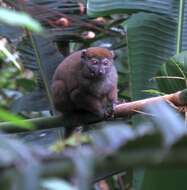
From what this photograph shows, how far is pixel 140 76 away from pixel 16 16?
3.09m

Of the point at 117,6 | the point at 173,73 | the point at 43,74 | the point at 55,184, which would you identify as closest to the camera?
the point at 55,184

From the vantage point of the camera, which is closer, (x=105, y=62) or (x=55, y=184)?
(x=55, y=184)

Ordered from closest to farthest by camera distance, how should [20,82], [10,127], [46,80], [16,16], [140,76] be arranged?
1. [16,16]
2. [10,127]
3. [140,76]
4. [46,80]
5. [20,82]

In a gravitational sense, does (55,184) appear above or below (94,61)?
above

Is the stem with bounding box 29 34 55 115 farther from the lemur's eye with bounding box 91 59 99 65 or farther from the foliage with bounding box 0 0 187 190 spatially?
the lemur's eye with bounding box 91 59 99 65

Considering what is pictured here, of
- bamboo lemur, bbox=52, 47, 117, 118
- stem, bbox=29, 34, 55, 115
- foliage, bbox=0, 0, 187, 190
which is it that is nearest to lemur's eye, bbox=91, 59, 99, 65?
bamboo lemur, bbox=52, 47, 117, 118

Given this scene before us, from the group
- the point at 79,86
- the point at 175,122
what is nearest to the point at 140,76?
the point at 79,86

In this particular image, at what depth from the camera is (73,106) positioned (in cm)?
363

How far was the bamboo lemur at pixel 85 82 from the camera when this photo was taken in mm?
3607

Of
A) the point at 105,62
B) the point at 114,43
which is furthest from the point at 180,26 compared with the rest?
the point at 114,43

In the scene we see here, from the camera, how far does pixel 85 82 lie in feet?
12.1

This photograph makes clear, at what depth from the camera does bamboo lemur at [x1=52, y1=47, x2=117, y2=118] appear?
361 centimetres

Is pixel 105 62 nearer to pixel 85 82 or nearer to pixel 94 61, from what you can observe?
pixel 94 61

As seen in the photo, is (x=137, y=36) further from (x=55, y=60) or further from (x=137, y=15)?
(x=55, y=60)
